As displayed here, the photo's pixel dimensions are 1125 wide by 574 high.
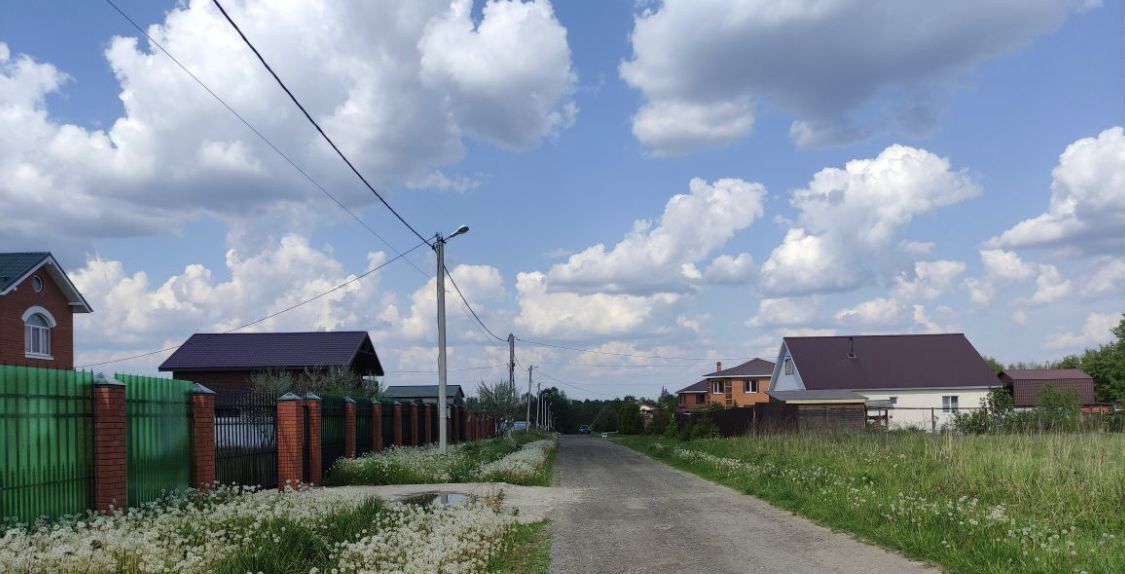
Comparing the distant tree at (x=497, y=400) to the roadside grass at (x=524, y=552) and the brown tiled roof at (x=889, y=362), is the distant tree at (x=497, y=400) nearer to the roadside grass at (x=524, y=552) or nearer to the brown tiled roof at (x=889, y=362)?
the brown tiled roof at (x=889, y=362)

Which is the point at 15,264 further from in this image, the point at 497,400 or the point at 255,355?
the point at 497,400

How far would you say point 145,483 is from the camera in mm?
10953

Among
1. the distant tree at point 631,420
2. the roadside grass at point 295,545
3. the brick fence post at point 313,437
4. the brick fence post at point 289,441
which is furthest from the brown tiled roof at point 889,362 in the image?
the roadside grass at point 295,545

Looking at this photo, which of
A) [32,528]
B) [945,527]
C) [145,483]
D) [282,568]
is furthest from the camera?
[145,483]

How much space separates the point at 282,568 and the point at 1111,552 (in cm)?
710

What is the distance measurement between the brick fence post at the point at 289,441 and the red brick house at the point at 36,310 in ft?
53.0

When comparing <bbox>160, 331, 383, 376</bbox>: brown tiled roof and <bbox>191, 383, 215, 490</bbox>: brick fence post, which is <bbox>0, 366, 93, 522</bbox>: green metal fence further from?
<bbox>160, 331, 383, 376</bbox>: brown tiled roof

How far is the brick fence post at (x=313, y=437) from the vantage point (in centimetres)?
1747

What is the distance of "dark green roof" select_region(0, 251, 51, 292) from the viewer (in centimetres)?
2802

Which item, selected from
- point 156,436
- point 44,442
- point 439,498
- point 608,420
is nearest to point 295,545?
point 44,442

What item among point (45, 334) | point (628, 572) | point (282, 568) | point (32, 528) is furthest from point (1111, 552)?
point (45, 334)

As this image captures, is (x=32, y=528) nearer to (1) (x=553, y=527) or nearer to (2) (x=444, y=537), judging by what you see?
(2) (x=444, y=537)

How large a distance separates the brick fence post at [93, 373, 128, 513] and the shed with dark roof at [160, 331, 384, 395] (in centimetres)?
3375

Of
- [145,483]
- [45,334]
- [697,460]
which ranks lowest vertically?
[697,460]
